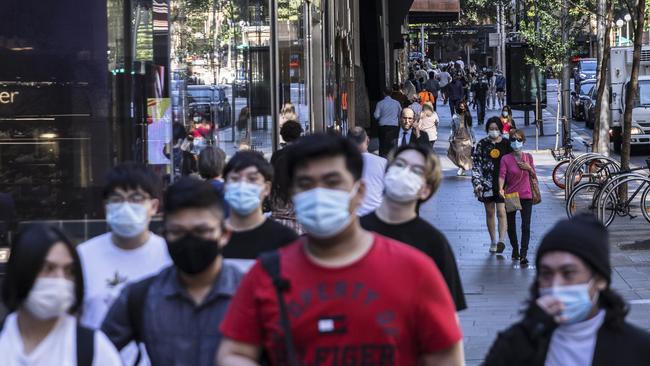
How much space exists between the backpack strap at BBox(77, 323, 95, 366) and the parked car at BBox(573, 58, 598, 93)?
43.8m

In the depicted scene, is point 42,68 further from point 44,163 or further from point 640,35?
point 640,35

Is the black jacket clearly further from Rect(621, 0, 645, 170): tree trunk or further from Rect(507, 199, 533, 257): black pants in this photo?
Rect(621, 0, 645, 170): tree trunk

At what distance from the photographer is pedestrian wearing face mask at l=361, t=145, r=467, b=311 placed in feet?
18.5

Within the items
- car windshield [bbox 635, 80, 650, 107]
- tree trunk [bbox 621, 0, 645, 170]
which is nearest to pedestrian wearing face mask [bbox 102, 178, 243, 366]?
tree trunk [bbox 621, 0, 645, 170]

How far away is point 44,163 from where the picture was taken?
10.6 m

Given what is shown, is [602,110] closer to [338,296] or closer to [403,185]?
[403,185]

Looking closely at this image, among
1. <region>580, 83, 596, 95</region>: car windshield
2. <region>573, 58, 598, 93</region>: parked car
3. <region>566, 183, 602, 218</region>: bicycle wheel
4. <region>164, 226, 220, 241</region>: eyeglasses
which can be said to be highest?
<region>573, 58, 598, 93</region>: parked car

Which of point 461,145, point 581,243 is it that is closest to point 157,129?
point 581,243

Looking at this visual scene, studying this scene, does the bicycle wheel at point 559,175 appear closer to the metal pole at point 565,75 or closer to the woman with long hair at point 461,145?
the woman with long hair at point 461,145

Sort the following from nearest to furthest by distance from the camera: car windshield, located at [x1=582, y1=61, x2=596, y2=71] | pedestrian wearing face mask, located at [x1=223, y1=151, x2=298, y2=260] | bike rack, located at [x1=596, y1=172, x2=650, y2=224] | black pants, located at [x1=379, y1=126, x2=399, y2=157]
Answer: pedestrian wearing face mask, located at [x1=223, y1=151, x2=298, y2=260], bike rack, located at [x1=596, y1=172, x2=650, y2=224], black pants, located at [x1=379, y1=126, x2=399, y2=157], car windshield, located at [x1=582, y1=61, x2=596, y2=71]

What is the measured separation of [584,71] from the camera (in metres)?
48.7

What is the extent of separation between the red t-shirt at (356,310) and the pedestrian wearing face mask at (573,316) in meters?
0.24

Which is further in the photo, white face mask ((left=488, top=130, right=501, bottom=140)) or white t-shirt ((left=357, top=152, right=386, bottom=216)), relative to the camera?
white face mask ((left=488, top=130, right=501, bottom=140))

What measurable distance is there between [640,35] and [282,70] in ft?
17.4
